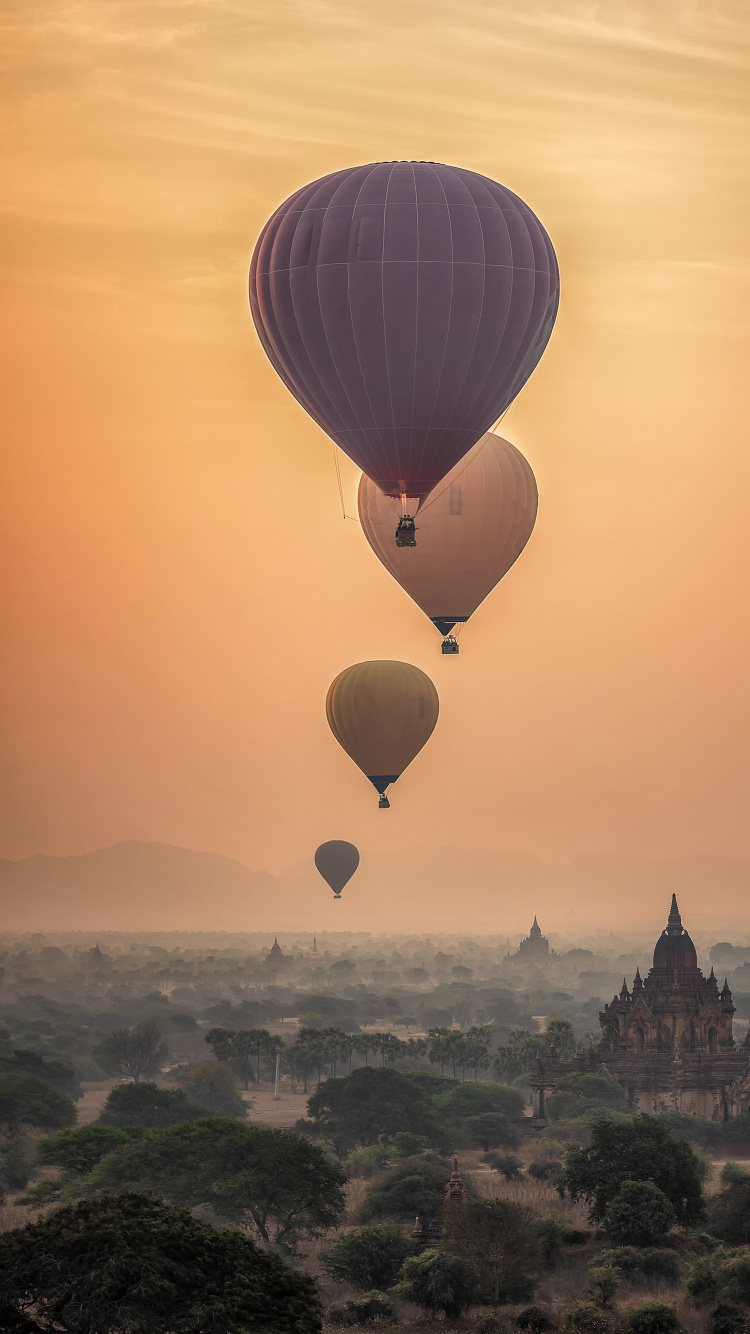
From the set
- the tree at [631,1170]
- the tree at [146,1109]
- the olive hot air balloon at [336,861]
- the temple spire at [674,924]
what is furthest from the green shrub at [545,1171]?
the olive hot air balloon at [336,861]

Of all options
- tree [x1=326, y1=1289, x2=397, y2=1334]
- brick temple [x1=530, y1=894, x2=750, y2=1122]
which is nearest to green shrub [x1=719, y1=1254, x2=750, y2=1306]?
tree [x1=326, y1=1289, x2=397, y2=1334]

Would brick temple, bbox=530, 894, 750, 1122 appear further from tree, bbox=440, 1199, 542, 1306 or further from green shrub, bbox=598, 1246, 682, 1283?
tree, bbox=440, 1199, 542, 1306

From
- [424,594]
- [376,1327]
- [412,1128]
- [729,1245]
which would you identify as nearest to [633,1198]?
[729,1245]

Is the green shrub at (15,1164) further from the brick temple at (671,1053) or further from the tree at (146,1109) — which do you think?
the brick temple at (671,1053)

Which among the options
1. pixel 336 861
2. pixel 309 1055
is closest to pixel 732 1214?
pixel 309 1055

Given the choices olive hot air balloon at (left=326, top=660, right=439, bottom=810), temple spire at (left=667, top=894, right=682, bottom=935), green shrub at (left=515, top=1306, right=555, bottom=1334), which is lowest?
green shrub at (left=515, top=1306, right=555, bottom=1334)
